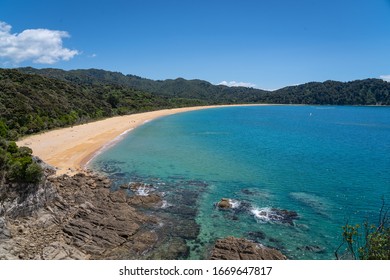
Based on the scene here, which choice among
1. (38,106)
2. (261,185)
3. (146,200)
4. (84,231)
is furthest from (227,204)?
(38,106)

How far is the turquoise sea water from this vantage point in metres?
17.3

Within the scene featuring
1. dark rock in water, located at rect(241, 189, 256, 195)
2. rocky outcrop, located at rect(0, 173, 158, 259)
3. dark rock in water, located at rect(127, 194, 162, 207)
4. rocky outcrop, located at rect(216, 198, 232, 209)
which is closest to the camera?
rocky outcrop, located at rect(0, 173, 158, 259)

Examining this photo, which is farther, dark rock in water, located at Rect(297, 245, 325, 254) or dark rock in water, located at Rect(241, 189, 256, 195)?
dark rock in water, located at Rect(241, 189, 256, 195)

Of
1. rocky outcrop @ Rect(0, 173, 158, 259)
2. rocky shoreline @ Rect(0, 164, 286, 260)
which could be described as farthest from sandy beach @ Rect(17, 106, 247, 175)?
rocky shoreline @ Rect(0, 164, 286, 260)

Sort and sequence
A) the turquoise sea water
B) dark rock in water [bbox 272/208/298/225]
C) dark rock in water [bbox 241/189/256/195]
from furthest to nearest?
dark rock in water [bbox 241/189/256/195], dark rock in water [bbox 272/208/298/225], the turquoise sea water

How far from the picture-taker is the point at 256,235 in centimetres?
1702

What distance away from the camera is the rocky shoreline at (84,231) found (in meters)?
14.3

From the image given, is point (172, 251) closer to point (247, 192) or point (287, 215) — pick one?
point (287, 215)

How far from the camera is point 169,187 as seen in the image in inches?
995

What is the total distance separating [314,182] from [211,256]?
15764 millimetres

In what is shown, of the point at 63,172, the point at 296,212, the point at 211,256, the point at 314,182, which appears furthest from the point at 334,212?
the point at 63,172

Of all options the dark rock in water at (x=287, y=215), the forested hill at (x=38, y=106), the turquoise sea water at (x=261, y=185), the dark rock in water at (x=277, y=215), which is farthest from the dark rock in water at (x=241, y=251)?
the forested hill at (x=38, y=106)

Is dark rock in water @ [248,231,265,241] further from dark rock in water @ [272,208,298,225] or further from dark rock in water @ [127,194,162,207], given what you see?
dark rock in water @ [127,194,162,207]
